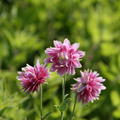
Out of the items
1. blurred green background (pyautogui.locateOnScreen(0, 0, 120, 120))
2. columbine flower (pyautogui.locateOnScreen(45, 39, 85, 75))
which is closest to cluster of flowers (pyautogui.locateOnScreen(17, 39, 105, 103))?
columbine flower (pyautogui.locateOnScreen(45, 39, 85, 75))

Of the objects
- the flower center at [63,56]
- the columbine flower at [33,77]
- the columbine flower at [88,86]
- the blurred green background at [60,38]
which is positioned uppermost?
the blurred green background at [60,38]

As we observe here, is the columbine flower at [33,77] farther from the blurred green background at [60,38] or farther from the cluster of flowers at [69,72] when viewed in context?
the blurred green background at [60,38]

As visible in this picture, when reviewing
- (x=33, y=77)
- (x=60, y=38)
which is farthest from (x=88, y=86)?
(x=60, y=38)

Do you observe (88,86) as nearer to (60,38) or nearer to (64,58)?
(64,58)

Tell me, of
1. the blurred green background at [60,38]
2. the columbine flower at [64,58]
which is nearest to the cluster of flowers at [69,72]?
the columbine flower at [64,58]

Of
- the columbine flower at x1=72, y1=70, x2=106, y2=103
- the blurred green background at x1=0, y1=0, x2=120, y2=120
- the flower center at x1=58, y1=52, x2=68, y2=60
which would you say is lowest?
the columbine flower at x1=72, y1=70, x2=106, y2=103

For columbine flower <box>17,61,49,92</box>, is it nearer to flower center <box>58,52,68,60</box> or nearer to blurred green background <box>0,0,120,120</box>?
flower center <box>58,52,68,60</box>

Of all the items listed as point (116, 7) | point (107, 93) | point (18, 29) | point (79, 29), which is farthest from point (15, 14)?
point (107, 93)
